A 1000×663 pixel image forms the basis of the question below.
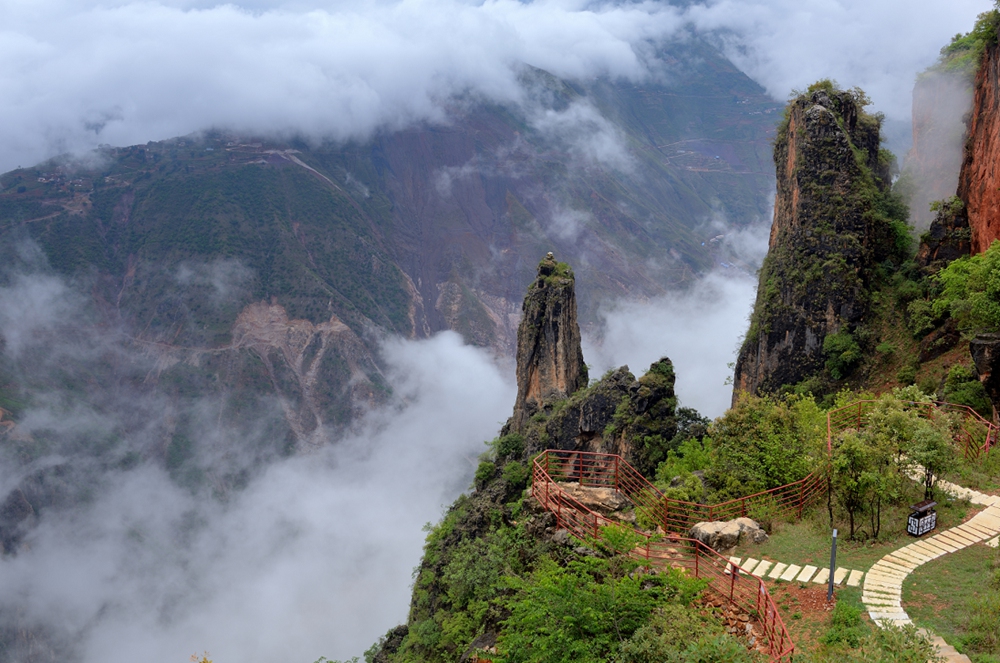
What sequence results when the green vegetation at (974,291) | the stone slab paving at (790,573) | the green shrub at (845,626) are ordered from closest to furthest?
1. the green shrub at (845,626)
2. the stone slab paving at (790,573)
3. the green vegetation at (974,291)

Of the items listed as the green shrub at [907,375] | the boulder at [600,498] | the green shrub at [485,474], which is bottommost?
the boulder at [600,498]

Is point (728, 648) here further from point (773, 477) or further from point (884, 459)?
point (773, 477)

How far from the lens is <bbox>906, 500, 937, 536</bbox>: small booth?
831 inches

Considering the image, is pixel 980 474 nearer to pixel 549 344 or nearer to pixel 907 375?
pixel 907 375

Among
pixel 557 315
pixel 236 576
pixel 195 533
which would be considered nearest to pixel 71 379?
pixel 195 533

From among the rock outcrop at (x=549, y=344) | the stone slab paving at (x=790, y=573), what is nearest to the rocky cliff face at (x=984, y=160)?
the stone slab paving at (x=790, y=573)

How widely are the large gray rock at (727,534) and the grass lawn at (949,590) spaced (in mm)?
4211

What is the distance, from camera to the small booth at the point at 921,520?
2111 centimetres

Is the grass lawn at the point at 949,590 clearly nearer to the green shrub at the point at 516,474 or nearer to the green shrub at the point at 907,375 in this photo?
the green shrub at the point at 907,375

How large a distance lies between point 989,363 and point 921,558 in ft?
51.5

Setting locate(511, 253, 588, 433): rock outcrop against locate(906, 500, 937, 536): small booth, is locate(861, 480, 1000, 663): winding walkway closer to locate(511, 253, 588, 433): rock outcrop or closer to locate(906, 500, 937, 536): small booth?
locate(906, 500, 937, 536): small booth

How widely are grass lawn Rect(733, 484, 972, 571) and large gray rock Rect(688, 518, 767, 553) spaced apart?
23 centimetres

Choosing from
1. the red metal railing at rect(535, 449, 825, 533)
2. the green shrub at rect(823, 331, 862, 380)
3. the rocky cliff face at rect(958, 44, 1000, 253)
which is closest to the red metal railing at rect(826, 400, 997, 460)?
the red metal railing at rect(535, 449, 825, 533)

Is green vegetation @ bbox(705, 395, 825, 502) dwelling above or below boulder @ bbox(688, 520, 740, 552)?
above
